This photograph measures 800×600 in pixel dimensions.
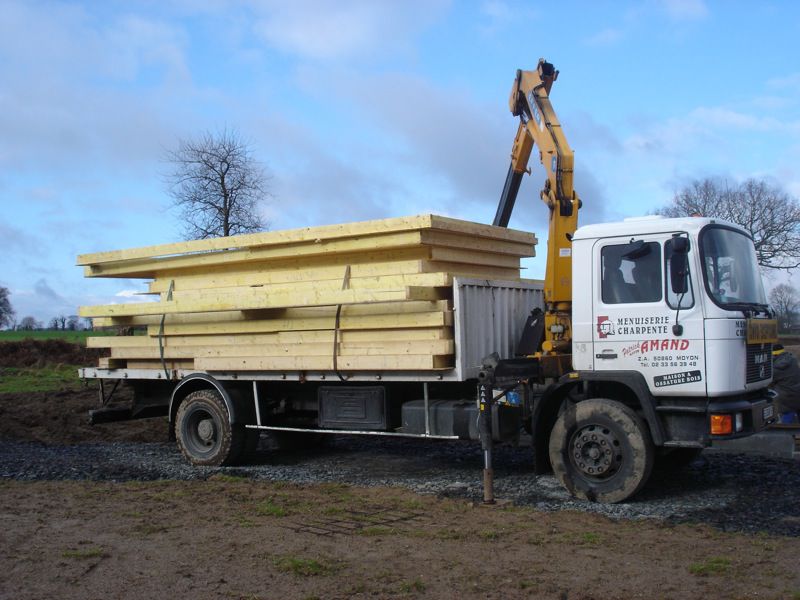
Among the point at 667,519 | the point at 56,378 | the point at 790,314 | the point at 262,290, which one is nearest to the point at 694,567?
the point at 667,519

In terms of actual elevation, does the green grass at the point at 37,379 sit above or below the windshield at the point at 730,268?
below

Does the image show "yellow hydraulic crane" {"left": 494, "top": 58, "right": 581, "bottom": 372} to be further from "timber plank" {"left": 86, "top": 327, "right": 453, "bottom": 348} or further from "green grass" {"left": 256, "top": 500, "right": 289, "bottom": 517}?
"green grass" {"left": 256, "top": 500, "right": 289, "bottom": 517}

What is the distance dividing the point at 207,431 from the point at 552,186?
18.5ft

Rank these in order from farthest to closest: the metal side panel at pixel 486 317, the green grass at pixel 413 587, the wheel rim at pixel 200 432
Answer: the wheel rim at pixel 200 432, the metal side panel at pixel 486 317, the green grass at pixel 413 587

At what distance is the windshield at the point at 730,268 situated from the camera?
26.2 ft

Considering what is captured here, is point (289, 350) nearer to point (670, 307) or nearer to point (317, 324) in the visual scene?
point (317, 324)

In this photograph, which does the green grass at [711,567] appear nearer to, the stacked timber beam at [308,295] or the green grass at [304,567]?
the green grass at [304,567]

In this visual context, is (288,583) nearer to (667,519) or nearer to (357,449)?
(667,519)

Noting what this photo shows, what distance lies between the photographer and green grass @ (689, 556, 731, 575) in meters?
5.90

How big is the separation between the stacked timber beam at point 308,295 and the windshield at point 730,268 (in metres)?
2.66

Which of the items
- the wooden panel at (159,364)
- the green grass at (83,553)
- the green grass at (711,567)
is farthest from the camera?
the wooden panel at (159,364)

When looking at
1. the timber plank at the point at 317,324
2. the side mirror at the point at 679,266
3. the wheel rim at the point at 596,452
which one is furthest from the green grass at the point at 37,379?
the side mirror at the point at 679,266

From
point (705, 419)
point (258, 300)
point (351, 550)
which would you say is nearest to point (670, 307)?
point (705, 419)

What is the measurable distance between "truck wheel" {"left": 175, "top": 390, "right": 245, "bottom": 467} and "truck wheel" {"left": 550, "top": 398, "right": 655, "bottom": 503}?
458 centimetres
